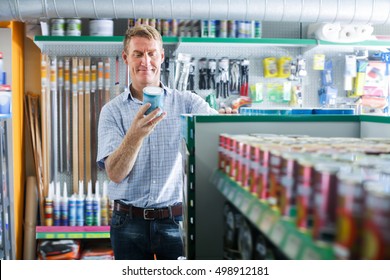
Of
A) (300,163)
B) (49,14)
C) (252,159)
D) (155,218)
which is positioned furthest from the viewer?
(49,14)

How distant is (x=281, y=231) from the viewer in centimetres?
107

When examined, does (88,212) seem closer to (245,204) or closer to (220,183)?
(220,183)

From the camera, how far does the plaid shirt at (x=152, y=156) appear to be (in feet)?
9.52

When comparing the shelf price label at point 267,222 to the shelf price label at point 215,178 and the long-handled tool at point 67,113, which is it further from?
the long-handled tool at point 67,113

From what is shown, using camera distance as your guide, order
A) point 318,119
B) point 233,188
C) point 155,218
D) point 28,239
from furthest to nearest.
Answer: point 28,239 → point 155,218 → point 318,119 → point 233,188

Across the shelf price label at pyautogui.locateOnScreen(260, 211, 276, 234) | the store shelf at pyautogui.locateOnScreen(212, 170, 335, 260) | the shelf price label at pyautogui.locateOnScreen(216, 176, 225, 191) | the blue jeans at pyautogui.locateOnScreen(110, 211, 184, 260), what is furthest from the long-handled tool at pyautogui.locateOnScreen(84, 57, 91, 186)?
the shelf price label at pyautogui.locateOnScreen(260, 211, 276, 234)

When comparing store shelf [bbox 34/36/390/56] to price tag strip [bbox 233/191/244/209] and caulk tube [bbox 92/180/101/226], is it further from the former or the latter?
price tag strip [bbox 233/191/244/209]

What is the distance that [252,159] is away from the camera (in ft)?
4.66

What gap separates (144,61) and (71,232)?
8.20 ft

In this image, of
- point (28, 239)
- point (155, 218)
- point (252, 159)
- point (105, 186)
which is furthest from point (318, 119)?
point (28, 239)

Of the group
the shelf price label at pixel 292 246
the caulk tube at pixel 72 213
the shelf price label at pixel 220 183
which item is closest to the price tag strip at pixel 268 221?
the shelf price label at pixel 292 246

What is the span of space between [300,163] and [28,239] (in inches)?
174

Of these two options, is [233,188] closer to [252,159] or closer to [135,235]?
[252,159]
